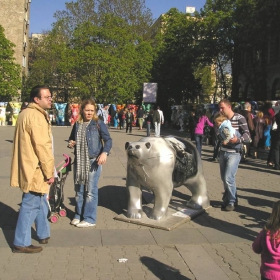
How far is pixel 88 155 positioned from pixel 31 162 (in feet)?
4.09

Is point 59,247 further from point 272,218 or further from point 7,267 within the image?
point 272,218

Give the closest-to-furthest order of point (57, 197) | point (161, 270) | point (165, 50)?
point (161, 270) < point (57, 197) < point (165, 50)

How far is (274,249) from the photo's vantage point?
3133mm

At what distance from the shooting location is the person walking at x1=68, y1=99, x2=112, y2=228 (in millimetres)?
5836

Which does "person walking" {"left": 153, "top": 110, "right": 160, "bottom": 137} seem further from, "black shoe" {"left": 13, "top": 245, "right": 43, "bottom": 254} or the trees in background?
"black shoe" {"left": 13, "top": 245, "right": 43, "bottom": 254}

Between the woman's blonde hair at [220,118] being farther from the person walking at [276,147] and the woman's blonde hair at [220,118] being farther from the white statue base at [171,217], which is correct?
the person walking at [276,147]

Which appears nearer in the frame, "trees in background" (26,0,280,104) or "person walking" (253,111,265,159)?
"person walking" (253,111,265,159)

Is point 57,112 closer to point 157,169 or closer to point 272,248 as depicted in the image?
point 157,169

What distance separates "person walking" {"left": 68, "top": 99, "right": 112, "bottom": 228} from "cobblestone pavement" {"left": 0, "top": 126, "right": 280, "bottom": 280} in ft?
1.05

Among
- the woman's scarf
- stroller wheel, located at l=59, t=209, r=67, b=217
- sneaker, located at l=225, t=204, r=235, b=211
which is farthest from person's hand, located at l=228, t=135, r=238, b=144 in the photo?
stroller wheel, located at l=59, t=209, r=67, b=217

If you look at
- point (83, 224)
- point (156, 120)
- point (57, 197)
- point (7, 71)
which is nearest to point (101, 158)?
point (83, 224)

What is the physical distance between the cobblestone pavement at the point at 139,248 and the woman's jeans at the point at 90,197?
0.71ft

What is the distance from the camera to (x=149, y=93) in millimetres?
28484

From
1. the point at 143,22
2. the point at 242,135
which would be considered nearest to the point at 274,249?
the point at 242,135
